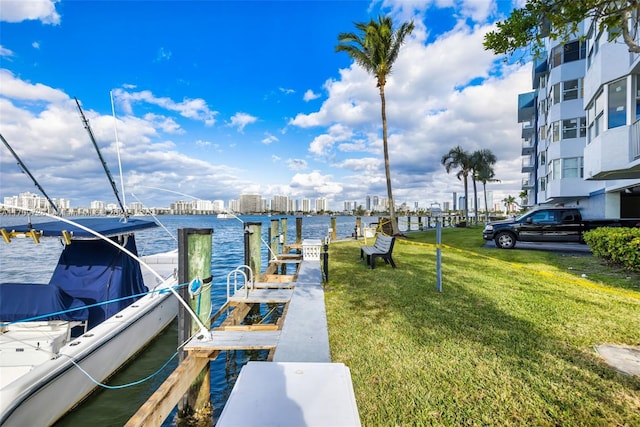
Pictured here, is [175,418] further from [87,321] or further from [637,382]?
[637,382]

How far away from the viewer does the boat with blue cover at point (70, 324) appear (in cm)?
382

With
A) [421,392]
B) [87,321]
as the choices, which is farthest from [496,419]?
[87,321]

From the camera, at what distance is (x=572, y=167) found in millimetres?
21625

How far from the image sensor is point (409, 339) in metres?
4.84

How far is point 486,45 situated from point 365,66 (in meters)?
18.0

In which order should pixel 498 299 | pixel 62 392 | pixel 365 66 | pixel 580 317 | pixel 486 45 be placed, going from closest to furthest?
pixel 62 392, pixel 486 45, pixel 580 317, pixel 498 299, pixel 365 66

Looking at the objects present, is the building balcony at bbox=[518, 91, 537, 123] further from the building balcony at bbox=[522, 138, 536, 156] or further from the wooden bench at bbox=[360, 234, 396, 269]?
the wooden bench at bbox=[360, 234, 396, 269]

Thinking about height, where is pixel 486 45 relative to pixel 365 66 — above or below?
below

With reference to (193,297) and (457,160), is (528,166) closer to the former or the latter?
(457,160)

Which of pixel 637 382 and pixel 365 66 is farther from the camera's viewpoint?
pixel 365 66

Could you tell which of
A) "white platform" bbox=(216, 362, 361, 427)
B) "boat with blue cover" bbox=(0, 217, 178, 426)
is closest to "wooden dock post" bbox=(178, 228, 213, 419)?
"boat with blue cover" bbox=(0, 217, 178, 426)

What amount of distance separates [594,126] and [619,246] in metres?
7.33

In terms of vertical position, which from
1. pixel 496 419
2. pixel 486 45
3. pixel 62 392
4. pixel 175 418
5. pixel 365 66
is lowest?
pixel 175 418

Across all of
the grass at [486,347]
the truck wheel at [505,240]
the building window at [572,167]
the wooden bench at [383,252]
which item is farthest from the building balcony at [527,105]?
the wooden bench at [383,252]
